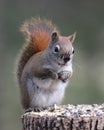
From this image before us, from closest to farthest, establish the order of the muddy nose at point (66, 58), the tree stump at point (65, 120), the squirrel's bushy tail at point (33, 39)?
the tree stump at point (65, 120), the muddy nose at point (66, 58), the squirrel's bushy tail at point (33, 39)

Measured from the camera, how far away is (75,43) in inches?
361

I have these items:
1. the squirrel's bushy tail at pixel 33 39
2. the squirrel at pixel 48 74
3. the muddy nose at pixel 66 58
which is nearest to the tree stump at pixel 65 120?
the muddy nose at pixel 66 58

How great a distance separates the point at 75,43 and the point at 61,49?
4704mm

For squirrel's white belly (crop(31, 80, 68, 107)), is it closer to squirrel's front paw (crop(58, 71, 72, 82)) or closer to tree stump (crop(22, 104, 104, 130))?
squirrel's front paw (crop(58, 71, 72, 82))

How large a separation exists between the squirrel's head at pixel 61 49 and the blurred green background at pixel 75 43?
2895mm

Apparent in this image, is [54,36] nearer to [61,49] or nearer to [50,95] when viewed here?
[61,49]

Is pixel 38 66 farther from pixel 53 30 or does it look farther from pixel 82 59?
pixel 82 59

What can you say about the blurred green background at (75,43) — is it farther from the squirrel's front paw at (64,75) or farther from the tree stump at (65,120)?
the tree stump at (65,120)

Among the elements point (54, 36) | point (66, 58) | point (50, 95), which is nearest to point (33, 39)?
point (54, 36)

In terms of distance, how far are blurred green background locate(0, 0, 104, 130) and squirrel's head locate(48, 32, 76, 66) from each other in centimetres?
289

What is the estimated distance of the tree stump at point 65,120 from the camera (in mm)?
3752

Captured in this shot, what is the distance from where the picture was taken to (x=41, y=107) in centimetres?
459

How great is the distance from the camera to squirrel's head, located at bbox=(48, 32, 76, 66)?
4418 millimetres

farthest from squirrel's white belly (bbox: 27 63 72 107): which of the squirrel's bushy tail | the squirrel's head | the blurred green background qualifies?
the blurred green background
